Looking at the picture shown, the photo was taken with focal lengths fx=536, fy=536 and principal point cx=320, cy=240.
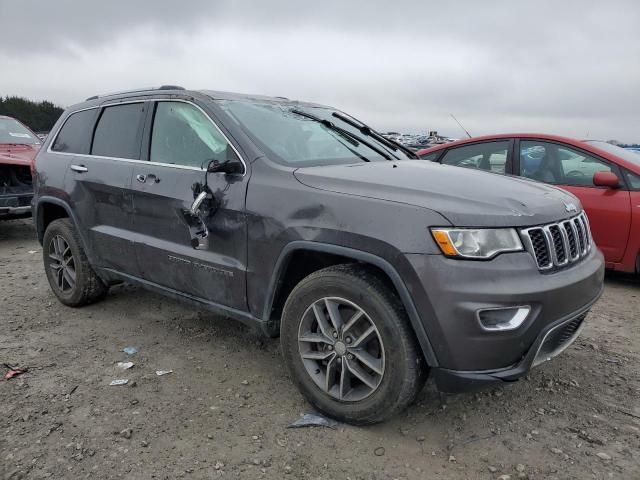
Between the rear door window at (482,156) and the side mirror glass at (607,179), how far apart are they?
3.25ft

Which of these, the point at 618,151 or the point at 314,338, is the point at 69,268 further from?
the point at 618,151

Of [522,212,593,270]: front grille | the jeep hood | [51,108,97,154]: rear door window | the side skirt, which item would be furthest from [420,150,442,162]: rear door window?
the side skirt

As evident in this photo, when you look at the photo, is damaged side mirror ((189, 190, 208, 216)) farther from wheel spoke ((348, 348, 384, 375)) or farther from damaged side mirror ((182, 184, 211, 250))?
wheel spoke ((348, 348, 384, 375))

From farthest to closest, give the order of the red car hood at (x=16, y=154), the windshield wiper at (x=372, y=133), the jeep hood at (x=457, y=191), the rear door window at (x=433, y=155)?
the red car hood at (x=16, y=154), the rear door window at (x=433, y=155), the windshield wiper at (x=372, y=133), the jeep hood at (x=457, y=191)

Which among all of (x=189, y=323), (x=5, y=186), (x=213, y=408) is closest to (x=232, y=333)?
(x=189, y=323)

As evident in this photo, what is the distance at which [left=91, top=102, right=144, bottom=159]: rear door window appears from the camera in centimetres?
391

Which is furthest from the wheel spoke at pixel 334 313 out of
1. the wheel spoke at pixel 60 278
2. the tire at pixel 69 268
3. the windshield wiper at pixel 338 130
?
the wheel spoke at pixel 60 278

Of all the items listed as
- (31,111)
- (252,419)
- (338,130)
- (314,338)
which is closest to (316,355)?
(314,338)

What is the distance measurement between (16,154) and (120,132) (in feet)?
15.9

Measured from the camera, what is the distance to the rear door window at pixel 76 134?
173 inches

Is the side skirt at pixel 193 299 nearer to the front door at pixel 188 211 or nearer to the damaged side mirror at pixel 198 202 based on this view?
the front door at pixel 188 211

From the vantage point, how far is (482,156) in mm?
6105

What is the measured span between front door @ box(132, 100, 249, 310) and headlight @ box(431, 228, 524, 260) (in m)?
1.18

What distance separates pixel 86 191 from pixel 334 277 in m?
2.48
